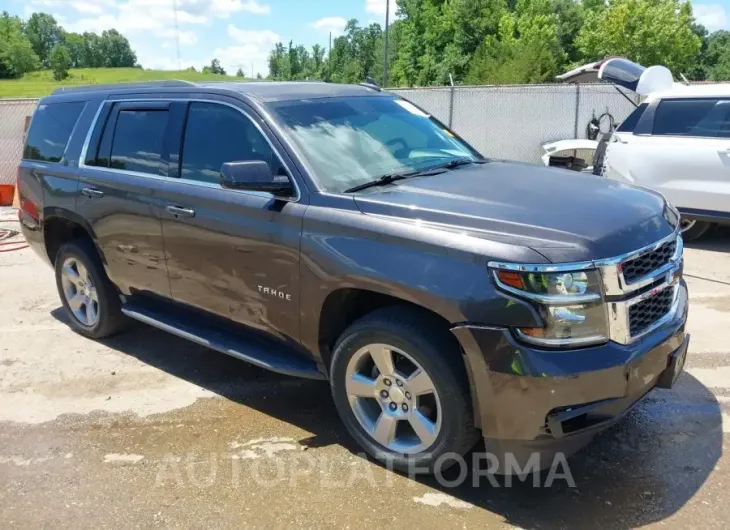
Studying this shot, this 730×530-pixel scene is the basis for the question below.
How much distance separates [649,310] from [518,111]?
12.0m

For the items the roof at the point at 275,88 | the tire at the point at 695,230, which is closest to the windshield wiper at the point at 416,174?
the roof at the point at 275,88

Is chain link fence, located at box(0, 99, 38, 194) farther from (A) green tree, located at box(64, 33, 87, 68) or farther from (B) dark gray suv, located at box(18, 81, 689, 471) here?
(A) green tree, located at box(64, 33, 87, 68)

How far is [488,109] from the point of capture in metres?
14.4

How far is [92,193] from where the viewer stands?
4859 mm

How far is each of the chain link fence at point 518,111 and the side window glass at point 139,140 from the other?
397 inches

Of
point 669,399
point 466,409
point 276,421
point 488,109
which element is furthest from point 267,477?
point 488,109

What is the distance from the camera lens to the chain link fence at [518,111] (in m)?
14.3

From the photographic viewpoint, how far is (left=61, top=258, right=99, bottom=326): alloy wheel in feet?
17.4

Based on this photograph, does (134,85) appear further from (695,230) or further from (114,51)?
(114,51)

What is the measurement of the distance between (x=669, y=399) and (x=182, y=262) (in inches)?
124

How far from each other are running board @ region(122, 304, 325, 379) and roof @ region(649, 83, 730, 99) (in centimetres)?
658

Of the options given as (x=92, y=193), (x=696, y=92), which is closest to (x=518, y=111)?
(x=696, y=92)

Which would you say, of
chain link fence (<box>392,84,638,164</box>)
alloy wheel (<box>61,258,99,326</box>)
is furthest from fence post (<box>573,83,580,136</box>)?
alloy wheel (<box>61,258,99,326</box>)

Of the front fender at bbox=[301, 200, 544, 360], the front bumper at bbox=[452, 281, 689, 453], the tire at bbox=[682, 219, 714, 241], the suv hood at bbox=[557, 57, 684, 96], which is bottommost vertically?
the tire at bbox=[682, 219, 714, 241]
